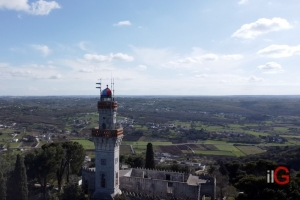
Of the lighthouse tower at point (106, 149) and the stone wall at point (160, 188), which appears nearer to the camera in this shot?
the lighthouse tower at point (106, 149)

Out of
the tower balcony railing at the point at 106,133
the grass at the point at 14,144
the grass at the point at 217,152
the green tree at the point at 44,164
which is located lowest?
the grass at the point at 217,152

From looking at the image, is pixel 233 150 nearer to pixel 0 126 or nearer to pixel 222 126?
pixel 222 126

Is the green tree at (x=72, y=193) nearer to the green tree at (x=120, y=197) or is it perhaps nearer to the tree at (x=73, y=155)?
the green tree at (x=120, y=197)

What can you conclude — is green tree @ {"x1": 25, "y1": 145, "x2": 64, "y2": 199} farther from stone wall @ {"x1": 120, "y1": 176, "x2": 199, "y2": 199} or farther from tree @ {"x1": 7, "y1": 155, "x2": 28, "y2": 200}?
stone wall @ {"x1": 120, "y1": 176, "x2": 199, "y2": 199}

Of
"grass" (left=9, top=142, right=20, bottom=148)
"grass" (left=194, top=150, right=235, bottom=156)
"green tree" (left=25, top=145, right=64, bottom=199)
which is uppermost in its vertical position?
"green tree" (left=25, top=145, right=64, bottom=199)

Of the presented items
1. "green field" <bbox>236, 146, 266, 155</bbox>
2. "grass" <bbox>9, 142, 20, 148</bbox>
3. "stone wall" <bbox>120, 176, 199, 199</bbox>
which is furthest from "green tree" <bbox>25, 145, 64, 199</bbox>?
"green field" <bbox>236, 146, 266, 155</bbox>

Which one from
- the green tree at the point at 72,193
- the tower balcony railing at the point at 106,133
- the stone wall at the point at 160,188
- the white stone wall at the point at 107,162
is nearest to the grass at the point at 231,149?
the stone wall at the point at 160,188

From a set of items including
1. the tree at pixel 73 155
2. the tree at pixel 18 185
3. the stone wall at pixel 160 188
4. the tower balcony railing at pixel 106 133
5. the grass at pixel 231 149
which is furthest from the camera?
the grass at pixel 231 149

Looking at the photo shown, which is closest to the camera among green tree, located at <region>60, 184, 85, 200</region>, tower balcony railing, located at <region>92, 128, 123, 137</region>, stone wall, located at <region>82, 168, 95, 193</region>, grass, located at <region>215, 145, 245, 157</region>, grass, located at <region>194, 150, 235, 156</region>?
tower balcony railing, located at <region>92, 128, 123, 137</region>

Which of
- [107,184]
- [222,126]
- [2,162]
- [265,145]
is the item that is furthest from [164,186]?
[222,126]
